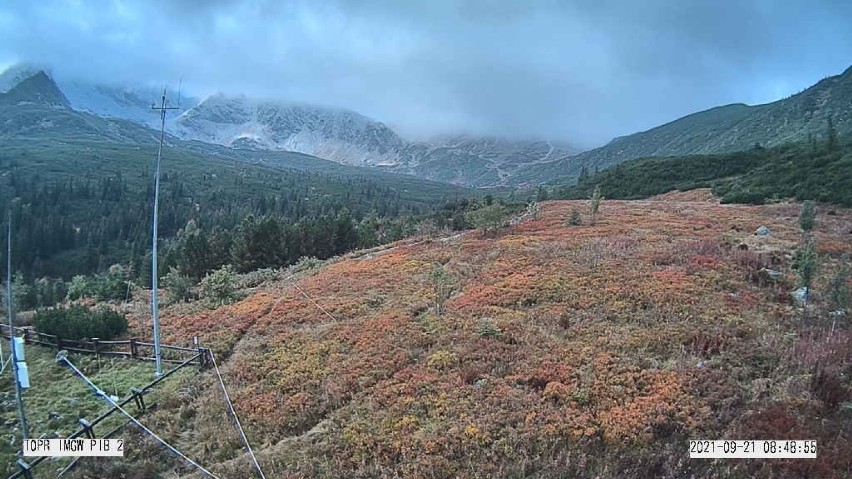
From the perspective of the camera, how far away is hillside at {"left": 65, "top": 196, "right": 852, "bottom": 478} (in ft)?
36.7

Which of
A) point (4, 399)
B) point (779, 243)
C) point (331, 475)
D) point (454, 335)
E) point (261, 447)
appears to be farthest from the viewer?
point (779, 243)

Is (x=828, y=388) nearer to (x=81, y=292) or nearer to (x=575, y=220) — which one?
(x=575, y=220)

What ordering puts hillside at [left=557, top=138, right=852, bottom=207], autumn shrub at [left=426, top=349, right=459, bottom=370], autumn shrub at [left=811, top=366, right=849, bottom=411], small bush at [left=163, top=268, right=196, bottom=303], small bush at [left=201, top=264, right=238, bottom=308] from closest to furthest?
autumn shrub at [left=811, top=366, right=849, bottom=411] < autumn shrub at [left=426, top=349, right=459, bottom=370] < small bush at [left=201, top=264, right=238, bottom=308] < small bush at [left=163, top=268, right=196, bottom=303] < hillside at [left=557, top=138, right=852, bottom=207]

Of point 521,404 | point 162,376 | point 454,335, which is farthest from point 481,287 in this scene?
point 162,376

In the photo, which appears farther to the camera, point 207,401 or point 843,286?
point 843,286

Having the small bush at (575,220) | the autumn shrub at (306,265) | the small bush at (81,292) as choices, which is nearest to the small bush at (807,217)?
the small bush at (575,220)

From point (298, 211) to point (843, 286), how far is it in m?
194

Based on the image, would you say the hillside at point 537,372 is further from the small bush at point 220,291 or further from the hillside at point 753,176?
the hillside at point 753,176

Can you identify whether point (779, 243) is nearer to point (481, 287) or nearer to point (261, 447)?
point (481, 287)

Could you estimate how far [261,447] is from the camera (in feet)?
42.3

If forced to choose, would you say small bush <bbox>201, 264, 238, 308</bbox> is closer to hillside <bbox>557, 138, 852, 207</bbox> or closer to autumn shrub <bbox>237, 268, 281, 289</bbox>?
autumn shrub <bbox>237, 268, 281, 289</bbox>

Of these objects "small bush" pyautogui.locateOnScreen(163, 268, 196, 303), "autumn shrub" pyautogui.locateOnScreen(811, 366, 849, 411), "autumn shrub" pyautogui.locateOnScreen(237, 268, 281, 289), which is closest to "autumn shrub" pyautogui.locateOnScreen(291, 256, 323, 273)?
"autumn shrub" pyautogui.locateOnScreen(237, 268, 281, 289)

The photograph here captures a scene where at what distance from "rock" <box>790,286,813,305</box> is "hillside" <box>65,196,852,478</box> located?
342 millimetres

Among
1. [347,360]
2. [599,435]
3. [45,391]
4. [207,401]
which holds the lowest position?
[45,391]
